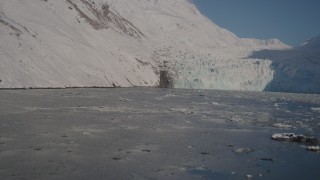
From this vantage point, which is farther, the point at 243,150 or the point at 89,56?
the point at 89,56

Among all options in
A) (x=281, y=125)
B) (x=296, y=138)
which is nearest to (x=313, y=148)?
(x=296, y=138)

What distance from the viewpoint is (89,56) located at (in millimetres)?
58281

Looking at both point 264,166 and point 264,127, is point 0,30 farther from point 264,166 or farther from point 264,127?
point 264,166

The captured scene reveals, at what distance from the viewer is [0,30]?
45.0 metres

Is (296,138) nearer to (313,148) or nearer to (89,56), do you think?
(313,148)

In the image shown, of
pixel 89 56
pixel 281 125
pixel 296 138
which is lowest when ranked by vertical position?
pixel 281 125

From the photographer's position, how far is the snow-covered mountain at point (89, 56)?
4444cm

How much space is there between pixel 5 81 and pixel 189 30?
401 feet

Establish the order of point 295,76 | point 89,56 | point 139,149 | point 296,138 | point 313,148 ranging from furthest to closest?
point 295,76 → point 89,56 → point 296,138 → point 313,148 → point 139,149

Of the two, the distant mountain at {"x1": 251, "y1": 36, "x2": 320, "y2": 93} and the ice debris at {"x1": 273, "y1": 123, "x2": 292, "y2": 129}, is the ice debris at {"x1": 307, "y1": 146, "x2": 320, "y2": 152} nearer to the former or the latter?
the ice debris at {"x1": 273, "y1": 123, "x2": 292, "y2": 129}

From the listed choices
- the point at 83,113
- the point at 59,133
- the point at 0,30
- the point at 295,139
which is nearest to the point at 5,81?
the point at 0,30

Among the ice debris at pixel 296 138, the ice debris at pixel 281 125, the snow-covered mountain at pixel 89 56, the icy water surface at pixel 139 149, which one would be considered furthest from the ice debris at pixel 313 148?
the snow-covered mountain at pixel 89 56

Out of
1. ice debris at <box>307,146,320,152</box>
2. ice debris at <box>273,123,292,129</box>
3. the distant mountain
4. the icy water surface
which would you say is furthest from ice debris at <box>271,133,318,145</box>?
the distant mountain

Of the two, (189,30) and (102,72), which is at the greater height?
(189,30)
